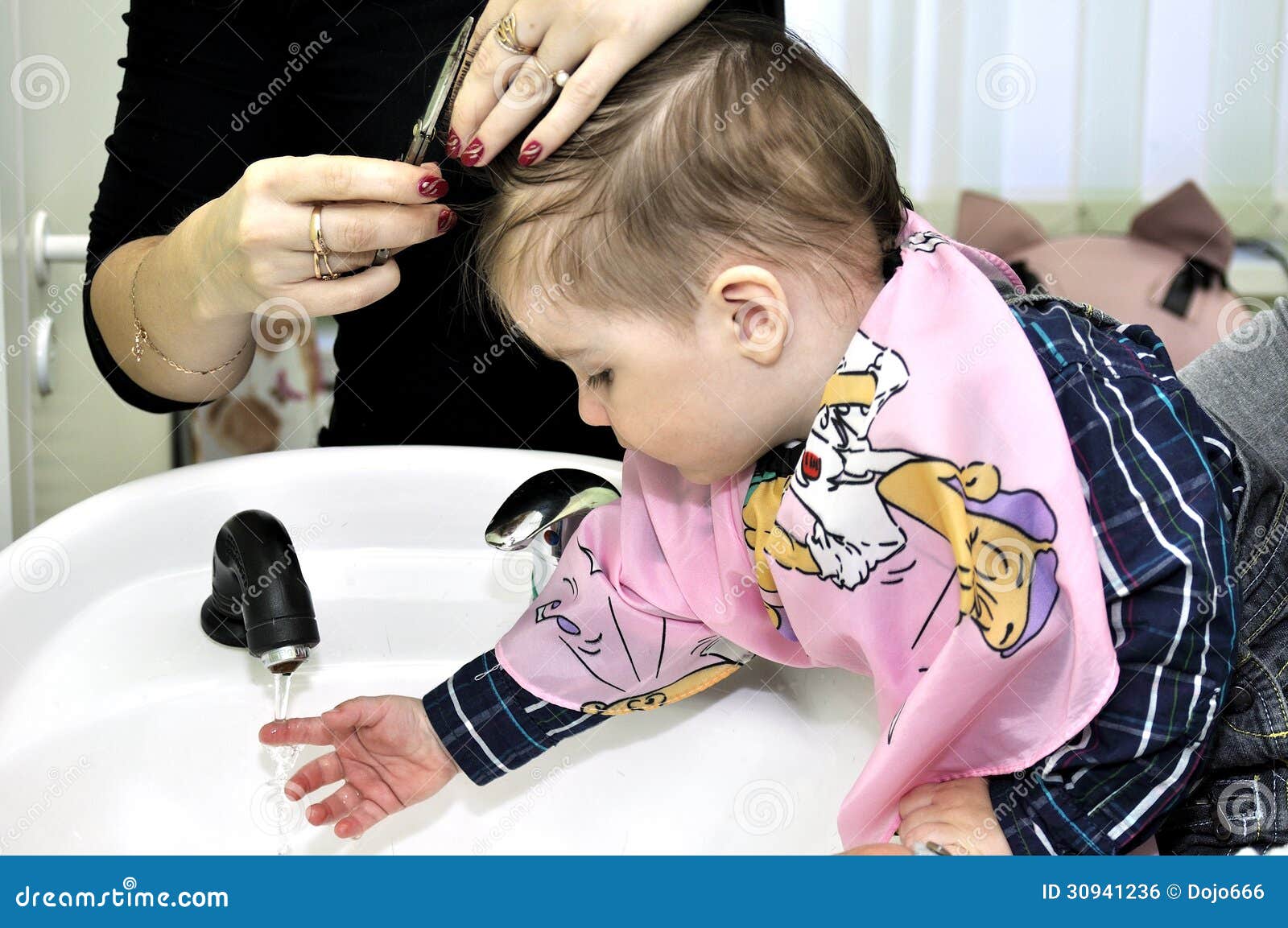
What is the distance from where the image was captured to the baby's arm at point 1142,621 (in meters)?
0.59

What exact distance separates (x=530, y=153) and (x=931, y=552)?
31 centimetres

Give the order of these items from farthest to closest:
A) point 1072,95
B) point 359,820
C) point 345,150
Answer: point 1072,95
point 345,150
point 359,820

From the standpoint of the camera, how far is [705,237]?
0.62 metres

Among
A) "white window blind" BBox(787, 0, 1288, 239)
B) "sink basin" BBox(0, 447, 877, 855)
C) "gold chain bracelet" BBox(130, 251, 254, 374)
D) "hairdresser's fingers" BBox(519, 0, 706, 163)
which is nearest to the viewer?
"hairdresser's fingers" BBox(519, 0, 706, 163)

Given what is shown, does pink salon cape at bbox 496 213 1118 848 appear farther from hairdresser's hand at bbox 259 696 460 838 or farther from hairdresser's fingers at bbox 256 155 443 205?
hairdresser's fingers at bbox 256 155 443 205

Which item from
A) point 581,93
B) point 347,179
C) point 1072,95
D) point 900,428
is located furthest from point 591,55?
point 1072,95

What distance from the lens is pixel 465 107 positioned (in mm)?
609

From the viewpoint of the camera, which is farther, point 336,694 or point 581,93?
point 336,694

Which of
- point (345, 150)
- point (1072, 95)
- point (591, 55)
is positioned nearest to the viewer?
point (591, 55)

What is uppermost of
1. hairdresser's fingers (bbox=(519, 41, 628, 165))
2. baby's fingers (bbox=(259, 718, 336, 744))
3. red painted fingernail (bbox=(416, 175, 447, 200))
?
hairdresser's fingers (bbox=(519, 41, 628, 165))

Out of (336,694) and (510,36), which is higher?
(510,36)

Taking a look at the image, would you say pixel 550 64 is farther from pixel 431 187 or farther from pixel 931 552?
pixel 931 552

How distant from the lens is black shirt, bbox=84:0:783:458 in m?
0.87

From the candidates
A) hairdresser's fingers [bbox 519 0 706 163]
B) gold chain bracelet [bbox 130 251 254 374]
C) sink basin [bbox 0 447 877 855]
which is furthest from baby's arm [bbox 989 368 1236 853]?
gold chain bracelet [bbox 130 251 254 374]
